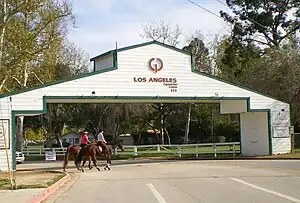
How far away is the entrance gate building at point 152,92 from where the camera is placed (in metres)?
29.4

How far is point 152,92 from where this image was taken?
108 ft

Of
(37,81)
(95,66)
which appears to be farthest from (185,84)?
(37,81)

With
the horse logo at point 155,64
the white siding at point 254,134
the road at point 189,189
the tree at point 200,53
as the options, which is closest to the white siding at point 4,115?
the road at point 189,189

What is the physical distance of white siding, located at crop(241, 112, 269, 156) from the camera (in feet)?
125

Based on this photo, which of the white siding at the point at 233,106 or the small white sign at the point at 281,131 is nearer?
the white siding at the point at 233,106

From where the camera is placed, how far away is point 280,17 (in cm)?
6088

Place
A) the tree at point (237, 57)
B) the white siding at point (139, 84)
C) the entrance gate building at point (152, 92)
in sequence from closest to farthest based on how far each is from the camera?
the entrance gate building at point (152, 92) → the white siding at point (139, 84) → the tree at point (237, 57)

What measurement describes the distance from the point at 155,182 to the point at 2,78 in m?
21.4

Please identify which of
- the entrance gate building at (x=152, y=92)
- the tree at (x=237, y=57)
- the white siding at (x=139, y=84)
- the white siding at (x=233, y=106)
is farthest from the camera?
the tree at (x=237, y=57)

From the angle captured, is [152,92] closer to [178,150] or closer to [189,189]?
[178,150]

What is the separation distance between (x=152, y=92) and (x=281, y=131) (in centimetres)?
1124

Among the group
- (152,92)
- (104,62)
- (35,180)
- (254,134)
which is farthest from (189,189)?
(254,134)

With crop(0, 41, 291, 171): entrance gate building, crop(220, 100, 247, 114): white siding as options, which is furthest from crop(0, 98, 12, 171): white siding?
crop(220, 100, 247, 114): white siding

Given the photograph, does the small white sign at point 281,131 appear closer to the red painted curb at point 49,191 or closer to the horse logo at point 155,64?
the horse logo at point 155,64
